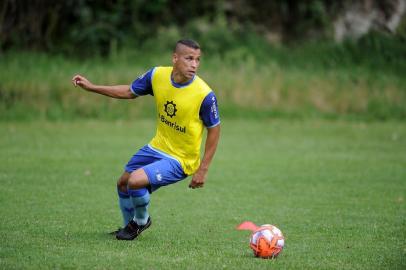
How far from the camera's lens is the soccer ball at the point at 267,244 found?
288 inches

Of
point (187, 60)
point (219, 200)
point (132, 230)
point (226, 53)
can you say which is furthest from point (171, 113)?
point (226, 53)

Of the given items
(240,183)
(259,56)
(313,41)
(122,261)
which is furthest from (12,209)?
(313,41)

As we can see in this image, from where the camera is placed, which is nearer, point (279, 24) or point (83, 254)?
point (83, 254)

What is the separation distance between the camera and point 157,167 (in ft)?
26.0

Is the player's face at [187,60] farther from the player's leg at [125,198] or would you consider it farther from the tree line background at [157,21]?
the tree line background at [157,21]

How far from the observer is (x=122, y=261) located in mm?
6879

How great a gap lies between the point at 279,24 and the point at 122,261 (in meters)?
22.9

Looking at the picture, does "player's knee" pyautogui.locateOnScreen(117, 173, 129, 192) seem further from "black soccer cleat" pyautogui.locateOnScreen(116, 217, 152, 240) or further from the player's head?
the player's head

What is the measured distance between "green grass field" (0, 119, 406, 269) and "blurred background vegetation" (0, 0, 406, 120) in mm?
1594

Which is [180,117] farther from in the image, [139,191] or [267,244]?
[267,244]

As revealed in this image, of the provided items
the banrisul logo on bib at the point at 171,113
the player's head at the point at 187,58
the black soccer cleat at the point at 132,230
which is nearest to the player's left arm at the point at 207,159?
the banrisul logo on bib at the point at 171,113

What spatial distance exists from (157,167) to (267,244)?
1.47 meters

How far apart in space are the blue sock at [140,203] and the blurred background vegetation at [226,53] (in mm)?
13707

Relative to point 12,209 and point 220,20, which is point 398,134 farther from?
point 12,209
